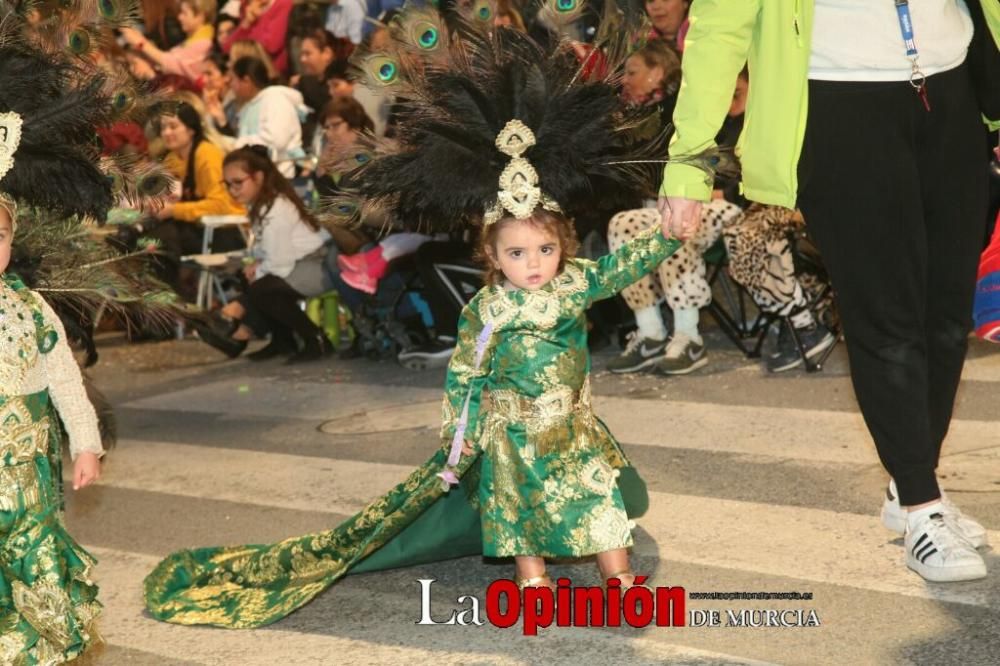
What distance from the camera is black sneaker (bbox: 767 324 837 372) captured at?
8297 millimetres

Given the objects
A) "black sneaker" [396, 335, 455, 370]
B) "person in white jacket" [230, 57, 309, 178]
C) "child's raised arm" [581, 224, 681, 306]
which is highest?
"child's raised arm" [581, 224, 681, 306]

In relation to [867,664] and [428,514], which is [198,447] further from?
[867,664]

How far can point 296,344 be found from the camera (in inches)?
413

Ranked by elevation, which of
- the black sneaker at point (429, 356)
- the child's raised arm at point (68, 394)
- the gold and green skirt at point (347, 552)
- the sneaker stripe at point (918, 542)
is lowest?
the black sneaker at point (429, 356)

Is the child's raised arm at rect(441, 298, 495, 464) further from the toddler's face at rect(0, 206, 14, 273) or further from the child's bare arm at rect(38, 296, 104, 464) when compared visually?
the toddler's face at rect(0, 206, 14, 273)

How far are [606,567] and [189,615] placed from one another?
1.30 meters

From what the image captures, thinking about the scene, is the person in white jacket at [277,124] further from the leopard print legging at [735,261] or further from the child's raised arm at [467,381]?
the child's raised arm at [467,381]

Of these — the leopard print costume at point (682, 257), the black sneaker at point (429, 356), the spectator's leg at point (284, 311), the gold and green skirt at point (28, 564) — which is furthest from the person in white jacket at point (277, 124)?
the gold and green skirt at point (28, 564)

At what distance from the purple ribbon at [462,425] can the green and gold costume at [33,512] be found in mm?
1126

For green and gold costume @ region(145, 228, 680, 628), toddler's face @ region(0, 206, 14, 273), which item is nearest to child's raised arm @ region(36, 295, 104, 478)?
toddler's face @ region(0, 206, 14, 273)

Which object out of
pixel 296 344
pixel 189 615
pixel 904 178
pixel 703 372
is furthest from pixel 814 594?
pixel 296 344

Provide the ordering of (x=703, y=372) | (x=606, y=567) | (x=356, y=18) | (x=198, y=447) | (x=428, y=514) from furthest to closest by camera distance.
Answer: (x=356, y=18), (x=703, y=372), (x=198, y=447), (x=428, y=514), (x=606, y=567)

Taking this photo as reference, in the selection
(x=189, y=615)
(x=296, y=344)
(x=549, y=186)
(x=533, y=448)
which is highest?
(x=549, y=186)

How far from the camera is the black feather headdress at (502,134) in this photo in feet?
15.9
